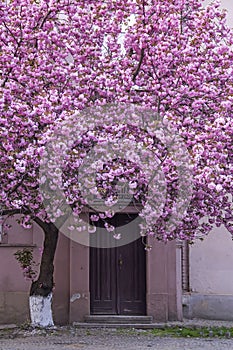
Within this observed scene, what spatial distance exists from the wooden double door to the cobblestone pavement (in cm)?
211

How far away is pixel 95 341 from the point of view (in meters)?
→ 12.0

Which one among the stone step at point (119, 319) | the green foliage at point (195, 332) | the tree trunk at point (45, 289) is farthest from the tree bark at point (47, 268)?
the green foliage at point (195, 332)

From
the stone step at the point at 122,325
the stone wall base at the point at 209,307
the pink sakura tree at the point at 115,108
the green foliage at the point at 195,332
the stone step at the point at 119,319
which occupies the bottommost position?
the green foliage at the point at 195,332

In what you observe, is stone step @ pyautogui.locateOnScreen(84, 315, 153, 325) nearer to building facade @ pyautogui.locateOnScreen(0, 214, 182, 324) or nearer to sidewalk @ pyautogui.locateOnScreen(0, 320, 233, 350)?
building facade @ pyautogui.locateOnScreen(0, 214, 182, 324)

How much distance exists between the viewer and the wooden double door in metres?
15.6

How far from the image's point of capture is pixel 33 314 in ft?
41.7

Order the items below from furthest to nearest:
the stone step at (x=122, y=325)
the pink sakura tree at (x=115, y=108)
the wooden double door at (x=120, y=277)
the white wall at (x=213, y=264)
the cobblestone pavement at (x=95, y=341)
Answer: the white wall at (x=213, y=264) < the wooden double door at (x=120, y=277) < the stone step at (x=122, y=325) < the cobblestone pavement at (x=95, y=341) < the pink sakura tree at (x=115, y=108)

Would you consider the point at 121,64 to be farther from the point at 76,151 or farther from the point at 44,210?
the point at 44,210

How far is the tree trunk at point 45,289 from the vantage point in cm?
1266

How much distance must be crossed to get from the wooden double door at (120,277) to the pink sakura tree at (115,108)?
3.23 m

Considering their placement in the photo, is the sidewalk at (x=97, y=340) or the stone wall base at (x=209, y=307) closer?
the sidewalk at (x=97, y=340)

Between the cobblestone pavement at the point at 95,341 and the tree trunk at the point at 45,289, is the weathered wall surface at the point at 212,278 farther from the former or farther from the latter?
the tree trunk at the point at 45,289

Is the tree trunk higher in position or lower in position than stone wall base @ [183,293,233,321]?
higher

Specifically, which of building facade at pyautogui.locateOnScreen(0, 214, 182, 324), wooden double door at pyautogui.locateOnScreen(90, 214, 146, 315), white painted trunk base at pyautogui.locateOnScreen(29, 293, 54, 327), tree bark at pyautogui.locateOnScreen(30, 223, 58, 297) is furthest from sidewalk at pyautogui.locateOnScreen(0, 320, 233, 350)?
wooden double door at pyautogui.locateOnScreen(90, 214, 146, 315)
